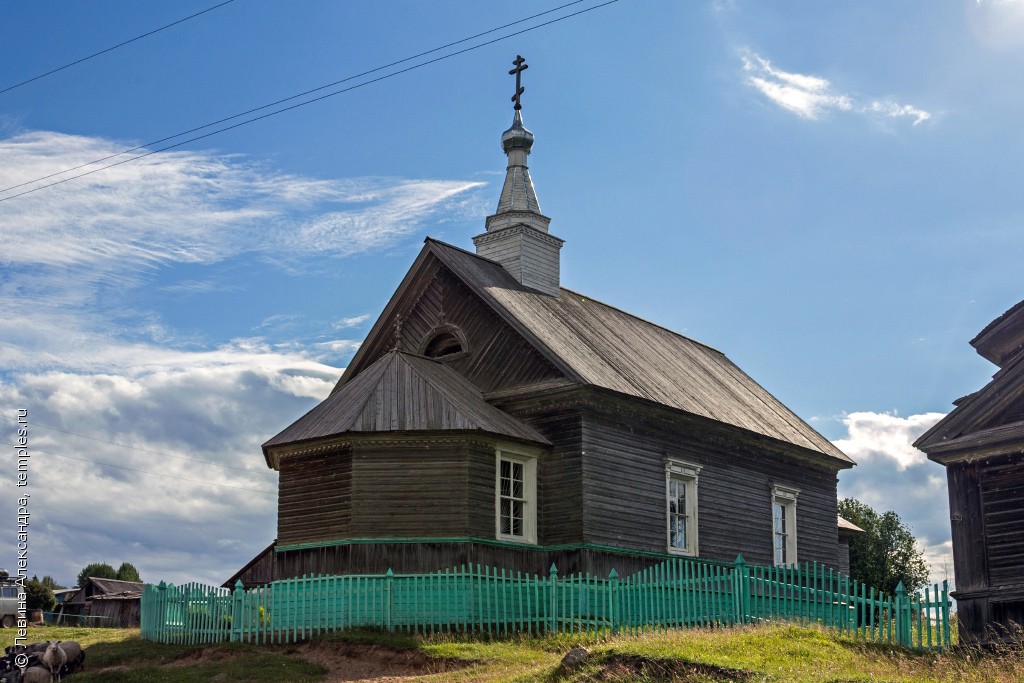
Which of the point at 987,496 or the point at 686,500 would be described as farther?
the point at 686,500

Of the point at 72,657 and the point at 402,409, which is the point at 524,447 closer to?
the point at 402,409

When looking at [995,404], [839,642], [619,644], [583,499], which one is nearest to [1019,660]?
[839,642]

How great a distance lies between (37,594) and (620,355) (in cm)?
3171

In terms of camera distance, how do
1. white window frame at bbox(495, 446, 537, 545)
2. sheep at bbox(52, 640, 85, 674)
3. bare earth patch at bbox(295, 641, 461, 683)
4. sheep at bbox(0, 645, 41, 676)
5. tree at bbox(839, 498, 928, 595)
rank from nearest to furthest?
bare earth patch at bbox(295, 641, 461, 683)
sheep at bbox(0, 645, 41, 676)
sheep at bbox(52, 640, 85, 674)
white window frame at bbox(495, 446, 537, 545)
tree at bbox(839, 498, 928, 595)

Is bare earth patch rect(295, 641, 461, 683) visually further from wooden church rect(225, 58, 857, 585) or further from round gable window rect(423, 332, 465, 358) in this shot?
round gable window rect(423, 332, 465, 358)

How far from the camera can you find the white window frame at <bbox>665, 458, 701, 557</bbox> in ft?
87.9

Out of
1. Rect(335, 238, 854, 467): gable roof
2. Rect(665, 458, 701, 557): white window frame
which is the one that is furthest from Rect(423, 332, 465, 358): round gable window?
Rect(665, 458, 701, 557): white window frame

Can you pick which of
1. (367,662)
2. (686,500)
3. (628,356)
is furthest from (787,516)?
(367,662)

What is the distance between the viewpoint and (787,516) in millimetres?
31562

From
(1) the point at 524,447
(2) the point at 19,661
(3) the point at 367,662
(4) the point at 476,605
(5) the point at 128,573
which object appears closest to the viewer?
(2) the point at 19,661

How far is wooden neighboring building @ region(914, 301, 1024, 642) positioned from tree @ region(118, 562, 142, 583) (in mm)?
56377

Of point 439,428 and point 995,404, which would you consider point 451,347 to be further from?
point 995,404

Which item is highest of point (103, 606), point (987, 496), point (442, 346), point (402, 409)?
point (442, 346)

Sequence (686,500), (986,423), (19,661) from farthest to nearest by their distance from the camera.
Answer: (686,500) → (19,661) → (986,423)
